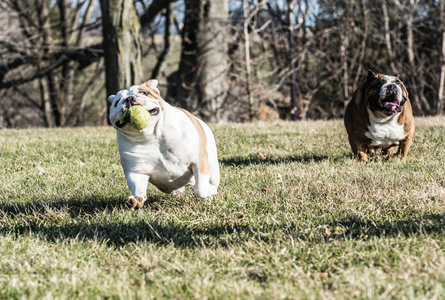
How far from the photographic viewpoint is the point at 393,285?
234 cm

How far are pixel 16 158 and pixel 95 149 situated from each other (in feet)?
3.77

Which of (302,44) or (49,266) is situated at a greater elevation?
(302,44)

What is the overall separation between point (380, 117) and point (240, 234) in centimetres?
287

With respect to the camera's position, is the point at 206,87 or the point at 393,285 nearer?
the point at 393,285

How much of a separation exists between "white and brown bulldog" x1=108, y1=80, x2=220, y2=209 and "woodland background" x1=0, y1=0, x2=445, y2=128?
27.1ft

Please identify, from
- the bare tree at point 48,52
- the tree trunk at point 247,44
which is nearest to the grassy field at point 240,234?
the tree trunk at point 247,44

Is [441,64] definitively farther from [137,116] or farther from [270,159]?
[137,116]

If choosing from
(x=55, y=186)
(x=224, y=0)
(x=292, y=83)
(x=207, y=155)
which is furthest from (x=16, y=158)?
(x=292, y=83)

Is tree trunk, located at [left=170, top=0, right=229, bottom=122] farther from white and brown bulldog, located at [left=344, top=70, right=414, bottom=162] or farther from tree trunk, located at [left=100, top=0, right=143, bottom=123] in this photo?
white and brown bulldog, located at [left=344, top=70, right=414, bottom=162]

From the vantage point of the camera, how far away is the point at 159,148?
3.58 m

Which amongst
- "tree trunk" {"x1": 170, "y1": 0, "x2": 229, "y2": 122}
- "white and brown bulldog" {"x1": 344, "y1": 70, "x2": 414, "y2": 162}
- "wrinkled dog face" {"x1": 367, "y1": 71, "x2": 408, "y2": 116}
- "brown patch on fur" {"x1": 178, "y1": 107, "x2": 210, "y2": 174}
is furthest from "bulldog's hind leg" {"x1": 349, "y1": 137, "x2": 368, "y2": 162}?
"tree trunk" {"x1": 170, "y1": 0, "x2": 229, "y2": 122}

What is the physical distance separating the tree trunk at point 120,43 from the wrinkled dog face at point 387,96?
743cm

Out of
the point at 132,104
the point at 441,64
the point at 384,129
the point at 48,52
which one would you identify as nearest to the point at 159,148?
the point at 132,104

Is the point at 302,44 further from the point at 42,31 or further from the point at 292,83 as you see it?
the point at 42,31
